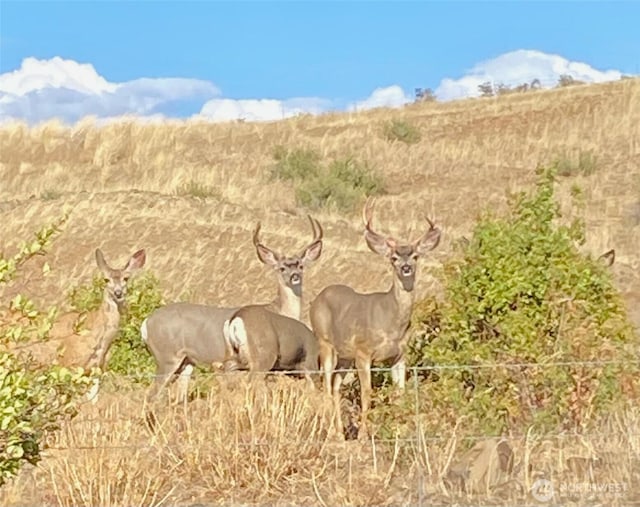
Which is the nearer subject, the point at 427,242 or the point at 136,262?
the point at 427,242

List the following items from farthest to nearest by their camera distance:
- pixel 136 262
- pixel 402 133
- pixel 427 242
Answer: pixel 402 133 → pixel 136 262 → pixel 427 242

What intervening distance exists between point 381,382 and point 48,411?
7.28m

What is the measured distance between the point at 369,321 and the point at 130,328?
4.92m

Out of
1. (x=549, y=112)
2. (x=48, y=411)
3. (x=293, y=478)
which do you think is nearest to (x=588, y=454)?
(x=293, y=478)

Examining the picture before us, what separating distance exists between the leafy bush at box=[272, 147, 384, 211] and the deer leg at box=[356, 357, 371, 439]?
85.5 ft

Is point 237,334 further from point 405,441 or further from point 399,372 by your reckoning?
point 405,441

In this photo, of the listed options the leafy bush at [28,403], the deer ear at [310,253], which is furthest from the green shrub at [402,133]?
the leafy bush at [28,403]

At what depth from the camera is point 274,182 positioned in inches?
1823

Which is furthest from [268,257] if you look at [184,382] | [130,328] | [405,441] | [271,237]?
[271,237]

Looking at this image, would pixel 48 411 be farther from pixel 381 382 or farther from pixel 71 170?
pixel 71 170

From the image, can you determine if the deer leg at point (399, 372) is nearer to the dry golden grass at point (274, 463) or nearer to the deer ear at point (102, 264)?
the dry golden grass at point (274, 463)

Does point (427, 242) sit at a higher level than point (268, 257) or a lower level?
higher

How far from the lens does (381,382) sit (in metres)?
15.0

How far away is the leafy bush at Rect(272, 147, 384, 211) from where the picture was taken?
42531 millimetres
